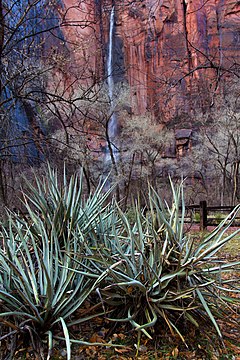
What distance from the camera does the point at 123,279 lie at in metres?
2.42

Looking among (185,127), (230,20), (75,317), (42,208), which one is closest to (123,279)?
(75,317)

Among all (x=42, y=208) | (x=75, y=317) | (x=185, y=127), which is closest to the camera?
(x=75, y=317)

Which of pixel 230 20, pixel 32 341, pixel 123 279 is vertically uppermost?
pixel 230 20

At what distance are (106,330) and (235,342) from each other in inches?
41.4

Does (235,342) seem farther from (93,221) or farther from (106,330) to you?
(93,221)

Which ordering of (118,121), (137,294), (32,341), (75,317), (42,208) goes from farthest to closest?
(118,121)
(42,208)
(75,317)
(137,294)
(32,341)

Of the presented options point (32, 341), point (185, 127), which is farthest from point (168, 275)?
point (185, 127)

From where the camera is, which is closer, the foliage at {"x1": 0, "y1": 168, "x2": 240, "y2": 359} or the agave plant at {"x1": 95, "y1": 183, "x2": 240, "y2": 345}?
the foliage at {"x1": 0, "y1": 168, "x2": 240, "y2": 359}

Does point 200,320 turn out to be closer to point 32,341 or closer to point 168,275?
point 168,275

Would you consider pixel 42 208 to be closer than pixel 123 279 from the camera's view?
No

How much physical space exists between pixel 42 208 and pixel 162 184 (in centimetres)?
2655

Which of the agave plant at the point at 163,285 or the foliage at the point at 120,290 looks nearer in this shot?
the foliage at the point at 120,290

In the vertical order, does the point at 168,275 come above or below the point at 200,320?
above

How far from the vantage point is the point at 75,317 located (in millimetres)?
2584
